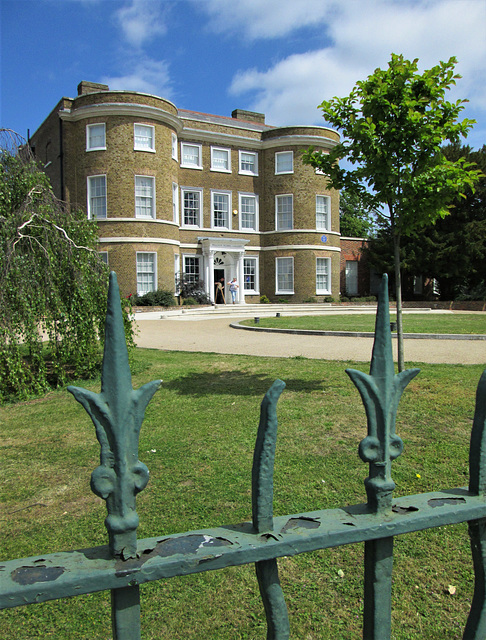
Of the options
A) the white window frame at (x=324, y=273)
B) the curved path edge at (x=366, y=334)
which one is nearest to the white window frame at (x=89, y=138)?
the white window frame at (x=324, y=273)

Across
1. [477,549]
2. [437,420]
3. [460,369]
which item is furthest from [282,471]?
[460,369]

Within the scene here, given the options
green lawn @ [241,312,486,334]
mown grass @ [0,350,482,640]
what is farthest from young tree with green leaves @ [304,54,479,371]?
green lawn @ [241,312,486,334]

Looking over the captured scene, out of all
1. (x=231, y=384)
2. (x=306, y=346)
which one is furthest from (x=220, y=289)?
(x=231, y=384)

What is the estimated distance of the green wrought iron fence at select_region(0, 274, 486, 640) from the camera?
3.57ft

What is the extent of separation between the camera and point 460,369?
7820 mm

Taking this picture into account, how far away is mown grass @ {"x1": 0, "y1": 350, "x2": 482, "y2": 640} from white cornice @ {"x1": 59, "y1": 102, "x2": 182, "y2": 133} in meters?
22.4

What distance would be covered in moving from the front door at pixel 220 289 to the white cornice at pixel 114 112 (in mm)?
10131

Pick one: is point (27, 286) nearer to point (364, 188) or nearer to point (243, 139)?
point (364, 188)

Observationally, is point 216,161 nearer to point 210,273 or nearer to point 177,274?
point 210,273

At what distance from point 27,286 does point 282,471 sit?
165 inches

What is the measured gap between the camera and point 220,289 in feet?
99.7

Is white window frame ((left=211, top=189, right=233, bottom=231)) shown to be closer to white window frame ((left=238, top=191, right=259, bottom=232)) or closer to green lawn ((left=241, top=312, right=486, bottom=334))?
white window frame ((left=238, top=191, right=259, bottom=232))

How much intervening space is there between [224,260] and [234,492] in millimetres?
28640

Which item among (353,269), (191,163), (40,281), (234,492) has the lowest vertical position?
(234,492)
